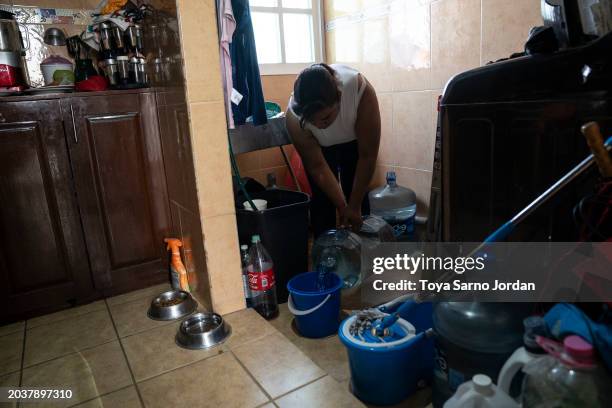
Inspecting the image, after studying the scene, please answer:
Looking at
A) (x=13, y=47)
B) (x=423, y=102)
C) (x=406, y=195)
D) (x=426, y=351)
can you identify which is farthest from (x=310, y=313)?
(x=13, y=47)

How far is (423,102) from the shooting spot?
8.12 ft

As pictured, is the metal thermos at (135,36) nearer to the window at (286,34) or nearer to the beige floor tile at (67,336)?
the window at (286,34)

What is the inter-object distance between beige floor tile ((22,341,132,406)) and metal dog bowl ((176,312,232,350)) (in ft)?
0.65

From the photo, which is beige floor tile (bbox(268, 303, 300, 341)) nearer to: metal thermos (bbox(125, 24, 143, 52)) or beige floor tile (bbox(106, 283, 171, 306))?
beige floor tile (bbox(106, 283, 171, 306))

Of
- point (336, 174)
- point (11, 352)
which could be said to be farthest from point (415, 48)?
point (11, 352)

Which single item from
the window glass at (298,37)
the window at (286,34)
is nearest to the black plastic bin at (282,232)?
the window at (286,34)

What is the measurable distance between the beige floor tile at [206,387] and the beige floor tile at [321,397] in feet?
0.25

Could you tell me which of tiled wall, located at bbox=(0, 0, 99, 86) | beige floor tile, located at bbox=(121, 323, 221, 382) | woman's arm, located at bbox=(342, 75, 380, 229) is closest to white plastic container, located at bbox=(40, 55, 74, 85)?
tiled wall, located at bbox=(0, 0, 99, 86)

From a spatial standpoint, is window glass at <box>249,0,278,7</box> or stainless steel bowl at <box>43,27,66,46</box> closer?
stainless steel bowl at <box>43,27,66,46</box>

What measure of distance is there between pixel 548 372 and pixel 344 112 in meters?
1.48

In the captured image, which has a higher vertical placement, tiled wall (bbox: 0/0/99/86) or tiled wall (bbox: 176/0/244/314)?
tiled wall (bbox: 0/0/99/86)

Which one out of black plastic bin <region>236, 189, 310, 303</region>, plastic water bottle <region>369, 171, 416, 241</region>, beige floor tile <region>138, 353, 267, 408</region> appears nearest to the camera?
beige floor tile <region>138, 353, 267, 408</region>

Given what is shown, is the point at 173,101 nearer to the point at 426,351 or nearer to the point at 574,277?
the point at 426,351

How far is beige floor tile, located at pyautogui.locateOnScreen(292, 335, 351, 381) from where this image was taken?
1.45 meters
